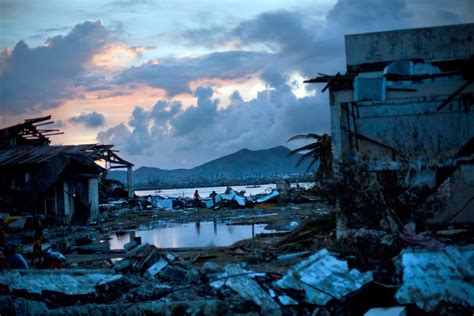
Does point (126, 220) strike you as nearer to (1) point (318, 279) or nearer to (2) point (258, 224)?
(2) point (258, 224)

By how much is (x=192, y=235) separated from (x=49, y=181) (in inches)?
337

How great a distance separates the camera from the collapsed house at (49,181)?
2489 cm

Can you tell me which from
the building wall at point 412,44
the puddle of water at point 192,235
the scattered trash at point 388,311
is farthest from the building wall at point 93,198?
the scattered trash at point 388,311

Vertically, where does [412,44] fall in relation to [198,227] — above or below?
above

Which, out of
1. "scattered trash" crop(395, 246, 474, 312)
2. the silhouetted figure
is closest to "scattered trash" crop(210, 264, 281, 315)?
"scattered trash" crop(395, 246, 474, 312)

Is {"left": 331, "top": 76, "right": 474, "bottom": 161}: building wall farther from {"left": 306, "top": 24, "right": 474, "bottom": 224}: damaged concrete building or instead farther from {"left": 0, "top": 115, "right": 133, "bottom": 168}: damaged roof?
{"left": 0, "top": 115, "right": 133, "bottom": 168}: damaged roof

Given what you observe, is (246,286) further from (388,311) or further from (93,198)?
(93,198)

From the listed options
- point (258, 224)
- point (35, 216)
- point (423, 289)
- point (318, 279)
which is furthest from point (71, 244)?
point (423, 289)

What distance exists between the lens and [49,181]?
25266 millimetres

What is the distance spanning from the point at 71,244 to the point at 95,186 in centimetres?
1031

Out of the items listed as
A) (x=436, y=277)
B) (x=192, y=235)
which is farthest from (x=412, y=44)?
(x=192, y=235)

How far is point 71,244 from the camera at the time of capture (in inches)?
732

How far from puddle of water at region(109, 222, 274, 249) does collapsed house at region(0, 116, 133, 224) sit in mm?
5274

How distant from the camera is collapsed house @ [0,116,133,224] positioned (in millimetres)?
24891
